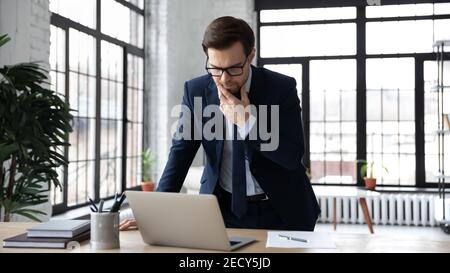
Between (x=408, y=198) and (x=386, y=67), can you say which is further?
(x=386, y=67)

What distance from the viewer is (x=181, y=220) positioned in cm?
168

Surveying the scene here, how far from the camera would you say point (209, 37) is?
1.93m

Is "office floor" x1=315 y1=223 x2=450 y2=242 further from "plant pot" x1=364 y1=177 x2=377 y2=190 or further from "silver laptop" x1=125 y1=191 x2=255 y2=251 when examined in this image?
"silver laptop" x1=125 y1=191 x2=255 y2=251

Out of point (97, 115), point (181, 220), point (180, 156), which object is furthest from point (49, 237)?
point (97, 115)

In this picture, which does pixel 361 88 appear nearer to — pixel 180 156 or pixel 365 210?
pixel 365 210

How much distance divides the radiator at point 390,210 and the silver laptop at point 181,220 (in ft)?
18.9

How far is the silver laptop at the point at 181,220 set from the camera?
1625 millimetres

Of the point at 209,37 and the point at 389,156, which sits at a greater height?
the point at 209,37

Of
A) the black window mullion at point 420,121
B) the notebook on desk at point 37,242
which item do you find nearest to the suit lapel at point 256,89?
the notebook on desk at point 37,242

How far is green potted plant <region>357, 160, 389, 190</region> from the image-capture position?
7.26 m

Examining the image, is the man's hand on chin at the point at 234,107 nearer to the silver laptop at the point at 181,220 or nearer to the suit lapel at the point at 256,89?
the suit lapel at the point at 256,89

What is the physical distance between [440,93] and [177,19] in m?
3.72
